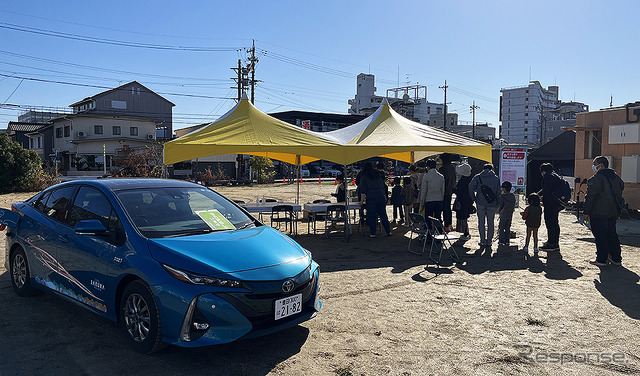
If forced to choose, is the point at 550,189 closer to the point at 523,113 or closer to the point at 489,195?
the point at 489,195

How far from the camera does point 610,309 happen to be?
535 cm

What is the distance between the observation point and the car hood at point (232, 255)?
366 cm

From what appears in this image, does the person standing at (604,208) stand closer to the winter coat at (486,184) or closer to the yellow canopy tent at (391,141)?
the winter coat at (486,184)

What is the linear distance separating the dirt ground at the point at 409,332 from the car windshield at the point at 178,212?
1.10 m

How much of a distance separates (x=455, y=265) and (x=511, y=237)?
325 cm

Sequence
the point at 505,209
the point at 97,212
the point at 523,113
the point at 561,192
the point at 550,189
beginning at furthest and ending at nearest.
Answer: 1. the point at 523,113
2. the point at 505,209
3. the point at 550,189
4. the point at 561,192
5. the point at 97,212

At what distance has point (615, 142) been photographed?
13.7 m

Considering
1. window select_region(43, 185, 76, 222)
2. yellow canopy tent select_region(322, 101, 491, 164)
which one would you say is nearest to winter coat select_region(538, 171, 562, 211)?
yellow canopy tent select_region(322, 101, 491, 164)

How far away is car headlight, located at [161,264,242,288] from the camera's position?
11.7 ft

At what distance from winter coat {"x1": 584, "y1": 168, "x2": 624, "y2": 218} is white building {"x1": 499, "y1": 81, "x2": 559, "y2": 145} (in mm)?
93949

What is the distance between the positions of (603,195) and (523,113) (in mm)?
99107

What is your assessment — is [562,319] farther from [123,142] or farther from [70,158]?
[70,158]

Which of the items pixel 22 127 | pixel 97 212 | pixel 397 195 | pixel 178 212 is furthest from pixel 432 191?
pixel 22 127

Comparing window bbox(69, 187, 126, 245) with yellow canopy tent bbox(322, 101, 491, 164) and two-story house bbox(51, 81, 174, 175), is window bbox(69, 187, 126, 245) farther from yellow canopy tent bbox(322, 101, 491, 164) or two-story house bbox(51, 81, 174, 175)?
two-story house bbox(51, 81, 174, 175)
